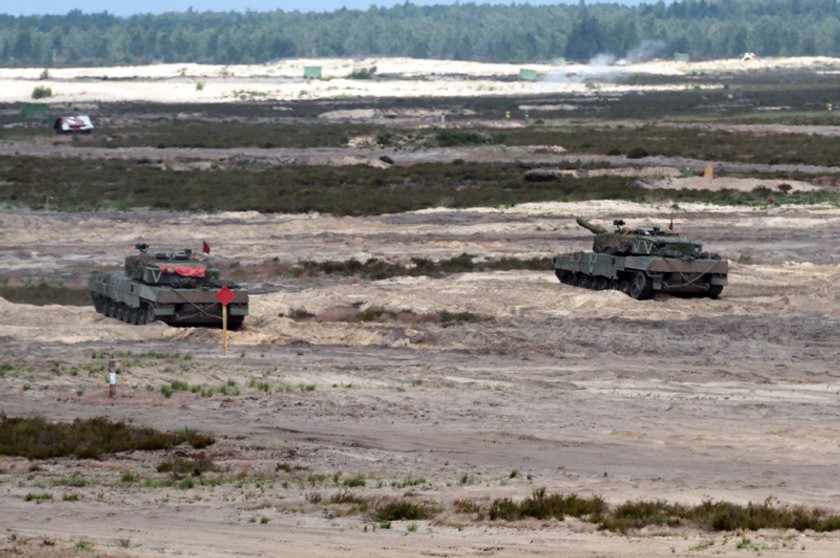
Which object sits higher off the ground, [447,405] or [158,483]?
[158,483]

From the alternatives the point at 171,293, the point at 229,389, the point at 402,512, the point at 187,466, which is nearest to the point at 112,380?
the point at 229,389

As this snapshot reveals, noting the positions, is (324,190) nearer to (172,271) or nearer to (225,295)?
(172,271)

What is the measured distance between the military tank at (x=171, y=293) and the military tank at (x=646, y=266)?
9.71 meters

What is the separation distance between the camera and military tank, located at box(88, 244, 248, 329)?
33094 millimetres

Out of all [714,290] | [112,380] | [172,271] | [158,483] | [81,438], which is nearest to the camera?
[158,483]

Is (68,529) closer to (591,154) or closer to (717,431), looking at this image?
(717,431)

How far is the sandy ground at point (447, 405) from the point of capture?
1622cm

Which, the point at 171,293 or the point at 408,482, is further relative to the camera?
the point at 171,293

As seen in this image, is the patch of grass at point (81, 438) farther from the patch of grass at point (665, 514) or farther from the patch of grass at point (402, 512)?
the patch of grass at point (665, 514)

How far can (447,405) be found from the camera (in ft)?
81.6

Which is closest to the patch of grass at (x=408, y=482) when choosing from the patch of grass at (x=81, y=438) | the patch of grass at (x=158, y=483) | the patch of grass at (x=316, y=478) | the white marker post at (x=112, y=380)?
the patch of grass at (x=316, y=478)

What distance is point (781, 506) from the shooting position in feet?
57.2

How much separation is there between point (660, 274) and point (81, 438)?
63.1 feet

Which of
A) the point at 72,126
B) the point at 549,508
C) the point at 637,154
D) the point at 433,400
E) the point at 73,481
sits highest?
the point at 549,508
